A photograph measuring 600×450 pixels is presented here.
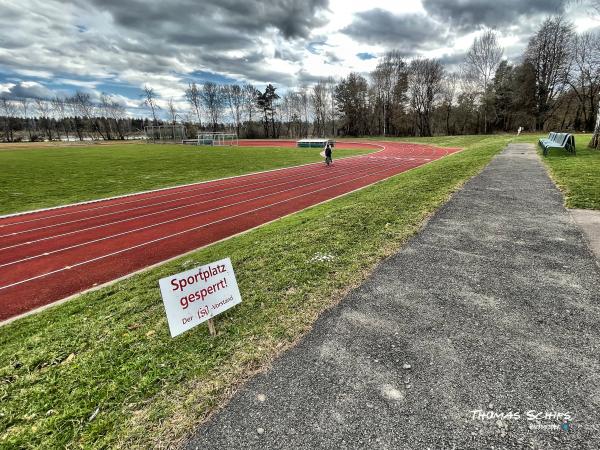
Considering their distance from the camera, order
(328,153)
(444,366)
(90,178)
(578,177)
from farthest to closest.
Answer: (328,153)
(90,178)
(578,177)
(444,366)

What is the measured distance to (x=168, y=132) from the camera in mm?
68938

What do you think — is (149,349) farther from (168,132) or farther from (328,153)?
(168,132)

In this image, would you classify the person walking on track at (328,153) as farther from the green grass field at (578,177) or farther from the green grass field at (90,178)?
the green grass field at (578,177)

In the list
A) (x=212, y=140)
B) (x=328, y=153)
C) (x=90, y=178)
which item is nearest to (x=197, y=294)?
(x=90, y=178)

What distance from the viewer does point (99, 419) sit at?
8.69 feet

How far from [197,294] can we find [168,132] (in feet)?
243

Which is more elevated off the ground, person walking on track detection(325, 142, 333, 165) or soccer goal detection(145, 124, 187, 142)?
soccer goal detection(145, 124, 187, 142)

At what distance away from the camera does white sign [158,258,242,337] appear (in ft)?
11.0

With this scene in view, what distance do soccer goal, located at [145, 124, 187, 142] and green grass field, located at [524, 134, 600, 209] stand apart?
217ft

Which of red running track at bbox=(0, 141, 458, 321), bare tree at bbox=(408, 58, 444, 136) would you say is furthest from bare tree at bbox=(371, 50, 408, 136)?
red running track at bbox=(0, 141, 458, 321)

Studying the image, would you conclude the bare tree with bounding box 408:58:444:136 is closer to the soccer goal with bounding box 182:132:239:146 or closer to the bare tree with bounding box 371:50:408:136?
the bare tree with bounding box 371:50:408:136

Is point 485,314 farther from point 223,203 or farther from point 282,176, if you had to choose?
point 282,176

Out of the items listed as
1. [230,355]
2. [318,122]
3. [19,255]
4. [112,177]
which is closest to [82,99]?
[318,122]

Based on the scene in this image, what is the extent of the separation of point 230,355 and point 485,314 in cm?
298
